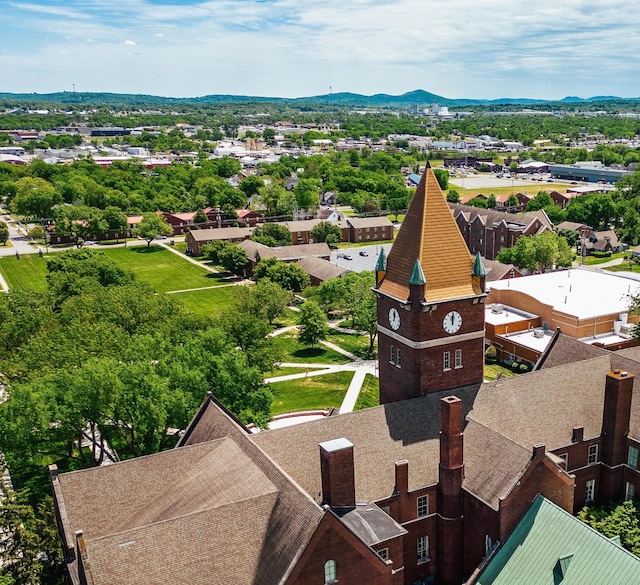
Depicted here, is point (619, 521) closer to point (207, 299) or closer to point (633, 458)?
point (633, 458)

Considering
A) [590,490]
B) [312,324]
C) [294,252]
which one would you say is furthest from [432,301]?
[294,252]

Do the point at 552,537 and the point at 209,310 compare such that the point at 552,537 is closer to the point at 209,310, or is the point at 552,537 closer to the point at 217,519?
the point at 217,519

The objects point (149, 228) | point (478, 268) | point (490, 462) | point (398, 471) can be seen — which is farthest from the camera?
point (149, 228)

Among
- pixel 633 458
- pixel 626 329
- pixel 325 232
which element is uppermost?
pixel 325 232

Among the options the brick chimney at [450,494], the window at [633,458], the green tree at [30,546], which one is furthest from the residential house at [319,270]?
the green tree at [30,546]

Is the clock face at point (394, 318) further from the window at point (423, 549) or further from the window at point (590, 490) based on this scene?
the window at point (590, 490)

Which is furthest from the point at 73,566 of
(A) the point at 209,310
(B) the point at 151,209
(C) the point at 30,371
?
(B) the point at 151,209

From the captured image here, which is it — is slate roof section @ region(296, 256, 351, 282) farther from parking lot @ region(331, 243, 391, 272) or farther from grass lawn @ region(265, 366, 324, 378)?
grass lawn @ region(265, 366, 324, 378)
